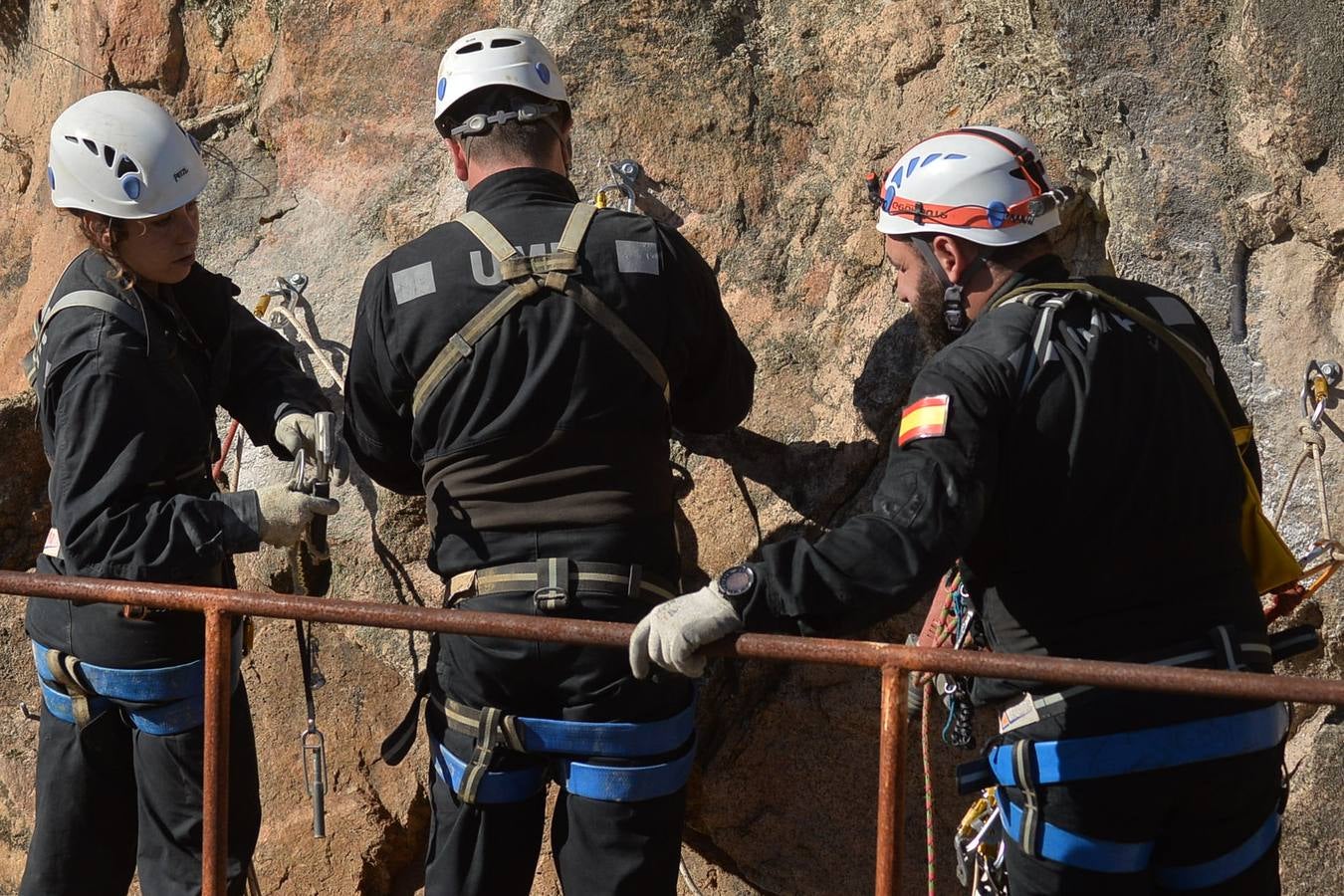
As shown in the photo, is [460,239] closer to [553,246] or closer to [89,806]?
[553,246]

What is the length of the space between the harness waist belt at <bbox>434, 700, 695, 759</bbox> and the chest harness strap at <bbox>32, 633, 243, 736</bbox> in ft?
2.34

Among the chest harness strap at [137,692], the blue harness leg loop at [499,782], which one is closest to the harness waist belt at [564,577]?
the blue harness leg loop at [499,782]

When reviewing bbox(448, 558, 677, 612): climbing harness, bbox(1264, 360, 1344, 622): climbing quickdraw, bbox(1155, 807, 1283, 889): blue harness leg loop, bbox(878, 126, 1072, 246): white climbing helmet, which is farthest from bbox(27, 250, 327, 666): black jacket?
bbox(1264, 360, 1344, 622): climbing quickdraw

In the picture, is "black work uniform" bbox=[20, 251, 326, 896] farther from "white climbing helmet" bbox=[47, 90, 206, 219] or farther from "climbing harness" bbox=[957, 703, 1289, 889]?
"climbing harness" bbox=[957, 703, 1289, 889]

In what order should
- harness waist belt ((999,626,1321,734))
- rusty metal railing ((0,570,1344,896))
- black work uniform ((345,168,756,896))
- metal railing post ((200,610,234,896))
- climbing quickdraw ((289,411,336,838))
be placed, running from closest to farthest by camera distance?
rusty metal railing ((0,570,1344,896)), harness waist belt ((999,626,1321,734)), metal railing post ((200,610,234,896)), black work uniform ((345,168,756,896)), climbing quickdraw ((289,411,336,838))

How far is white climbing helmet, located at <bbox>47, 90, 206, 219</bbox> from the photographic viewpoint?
335cm

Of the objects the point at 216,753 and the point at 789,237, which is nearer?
the point at 216,753

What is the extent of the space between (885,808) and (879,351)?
5.78 feet

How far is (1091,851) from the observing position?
9.00 feet

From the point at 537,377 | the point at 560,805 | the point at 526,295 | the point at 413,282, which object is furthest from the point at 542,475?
the point at 560,805

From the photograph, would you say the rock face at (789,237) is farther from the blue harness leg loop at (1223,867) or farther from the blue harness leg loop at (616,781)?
the blue harness leg loop at (1223,867)

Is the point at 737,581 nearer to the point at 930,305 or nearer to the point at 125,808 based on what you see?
the point at 930,305

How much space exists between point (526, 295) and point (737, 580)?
2.69 feet

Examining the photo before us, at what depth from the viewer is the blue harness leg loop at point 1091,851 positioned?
2.74m
